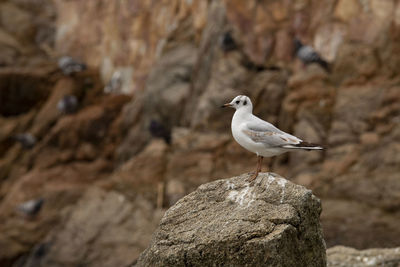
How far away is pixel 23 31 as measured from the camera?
31938 mm

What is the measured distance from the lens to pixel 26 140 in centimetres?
2278

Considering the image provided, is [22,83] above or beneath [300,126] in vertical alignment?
beneath

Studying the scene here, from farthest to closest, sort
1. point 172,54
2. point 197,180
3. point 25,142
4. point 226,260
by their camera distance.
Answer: point 25,142 < point 172,54 < point 197,180 < point 226,260

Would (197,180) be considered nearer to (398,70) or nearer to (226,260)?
(398,70)

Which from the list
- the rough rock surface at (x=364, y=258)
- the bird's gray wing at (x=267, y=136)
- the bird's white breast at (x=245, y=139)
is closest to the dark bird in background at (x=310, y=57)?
the rough rock surface at (x=364, y=258)

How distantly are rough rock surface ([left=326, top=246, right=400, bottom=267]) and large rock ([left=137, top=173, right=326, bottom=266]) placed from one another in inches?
107

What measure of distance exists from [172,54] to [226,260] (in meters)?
15.8

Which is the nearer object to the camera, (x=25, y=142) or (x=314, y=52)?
(x=314, y=52)

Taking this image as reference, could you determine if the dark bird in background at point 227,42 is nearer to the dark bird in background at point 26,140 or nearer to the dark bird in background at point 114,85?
the dark bird in background at point 114,85

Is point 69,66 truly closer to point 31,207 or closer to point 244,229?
Answer: point 31,207

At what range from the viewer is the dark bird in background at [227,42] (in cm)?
1809

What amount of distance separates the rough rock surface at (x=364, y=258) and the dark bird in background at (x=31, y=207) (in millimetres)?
11425

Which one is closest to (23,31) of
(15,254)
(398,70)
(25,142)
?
(25,142)

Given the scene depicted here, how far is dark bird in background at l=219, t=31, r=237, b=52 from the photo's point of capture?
18.1m
